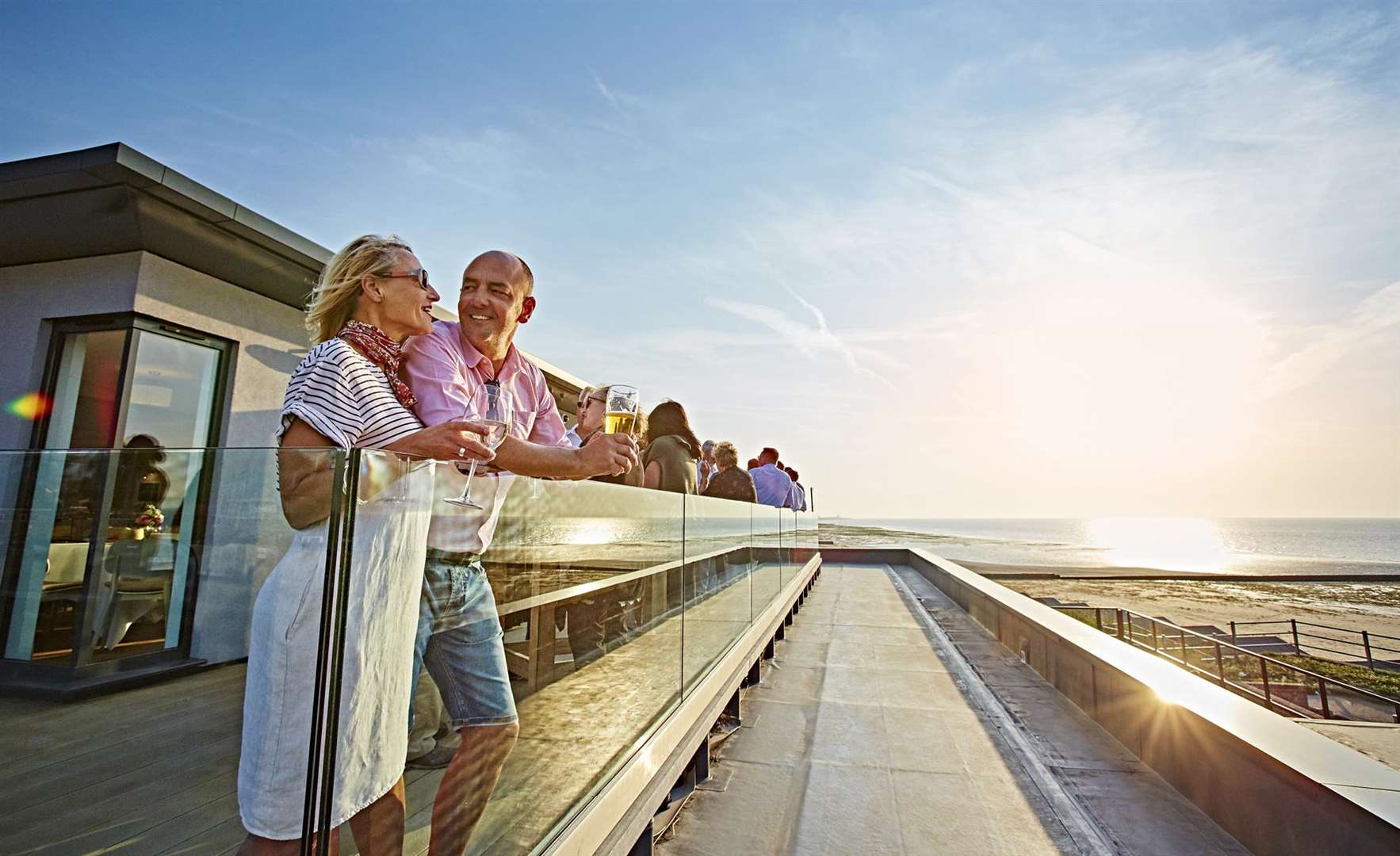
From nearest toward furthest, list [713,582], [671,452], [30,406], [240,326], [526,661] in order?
[526,661] → [713,582] → [671,452] → [30,406] → [240,326]

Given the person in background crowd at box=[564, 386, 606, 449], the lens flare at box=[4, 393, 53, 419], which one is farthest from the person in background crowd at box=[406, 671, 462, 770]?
the lens flare at box=[4, 393, 53, 419]

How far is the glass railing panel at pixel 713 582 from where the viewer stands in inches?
117

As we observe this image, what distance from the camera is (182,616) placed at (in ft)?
3.07

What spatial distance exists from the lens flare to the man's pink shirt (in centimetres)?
530

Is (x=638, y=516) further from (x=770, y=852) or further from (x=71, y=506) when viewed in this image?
(x=71, y=506)

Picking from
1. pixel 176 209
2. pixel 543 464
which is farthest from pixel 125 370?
pixel 543 464

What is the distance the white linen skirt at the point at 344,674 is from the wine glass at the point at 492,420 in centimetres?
13

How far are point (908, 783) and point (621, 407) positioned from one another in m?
2.22

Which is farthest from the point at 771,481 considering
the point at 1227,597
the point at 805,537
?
the point at 1227,597

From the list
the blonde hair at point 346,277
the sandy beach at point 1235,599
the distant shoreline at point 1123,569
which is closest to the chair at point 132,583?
the blonde hair at point 346,277

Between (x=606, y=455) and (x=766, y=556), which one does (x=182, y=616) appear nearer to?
(x=606, y=455)

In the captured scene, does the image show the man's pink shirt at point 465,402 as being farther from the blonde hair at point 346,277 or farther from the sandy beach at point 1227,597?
the sandy beach at point 1227,597

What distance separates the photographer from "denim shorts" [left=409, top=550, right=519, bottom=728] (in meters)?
1.19

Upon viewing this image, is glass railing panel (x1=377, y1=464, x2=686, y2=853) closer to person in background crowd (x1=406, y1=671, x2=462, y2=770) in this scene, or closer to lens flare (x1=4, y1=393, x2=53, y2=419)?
person in background crowd (x1=406, y1=671, x2=462, y2=770)
